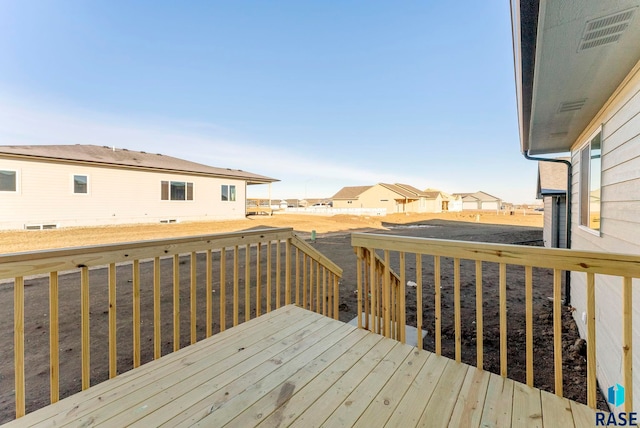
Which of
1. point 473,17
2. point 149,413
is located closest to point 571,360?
point 149,413

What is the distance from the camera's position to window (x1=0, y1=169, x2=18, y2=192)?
394 inches

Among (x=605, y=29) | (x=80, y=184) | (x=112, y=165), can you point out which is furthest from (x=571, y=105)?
(x=80, y=184)

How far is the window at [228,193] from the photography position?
1648 cm

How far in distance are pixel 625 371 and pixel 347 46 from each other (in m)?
11.1

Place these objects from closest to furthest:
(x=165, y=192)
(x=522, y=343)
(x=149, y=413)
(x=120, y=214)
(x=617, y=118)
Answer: (x=149, y=413) → (x=617, y=118) → (x=522, y=343) → (x=120, y=214) → (x=165, y=192)

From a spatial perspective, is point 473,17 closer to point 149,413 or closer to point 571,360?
point 571,360

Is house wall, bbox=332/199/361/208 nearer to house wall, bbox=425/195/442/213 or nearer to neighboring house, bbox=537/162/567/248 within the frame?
house wall, bbox=425/195/442/213

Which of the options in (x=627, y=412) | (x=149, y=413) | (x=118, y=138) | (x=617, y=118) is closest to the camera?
(x=627, y=412)

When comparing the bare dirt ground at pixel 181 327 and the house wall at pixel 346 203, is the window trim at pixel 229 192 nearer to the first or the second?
the bare dirt ground at pixel 181 327

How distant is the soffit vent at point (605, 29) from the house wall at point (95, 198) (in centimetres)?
1559

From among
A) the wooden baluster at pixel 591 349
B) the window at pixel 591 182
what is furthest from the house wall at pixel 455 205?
the wooden baluster at pixel 591 349

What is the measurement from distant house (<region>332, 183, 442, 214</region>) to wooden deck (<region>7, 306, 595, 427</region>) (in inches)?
1254

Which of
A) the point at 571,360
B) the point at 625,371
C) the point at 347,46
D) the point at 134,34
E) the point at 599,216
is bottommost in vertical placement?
the point at 571,360

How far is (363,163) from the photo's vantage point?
104 ft
